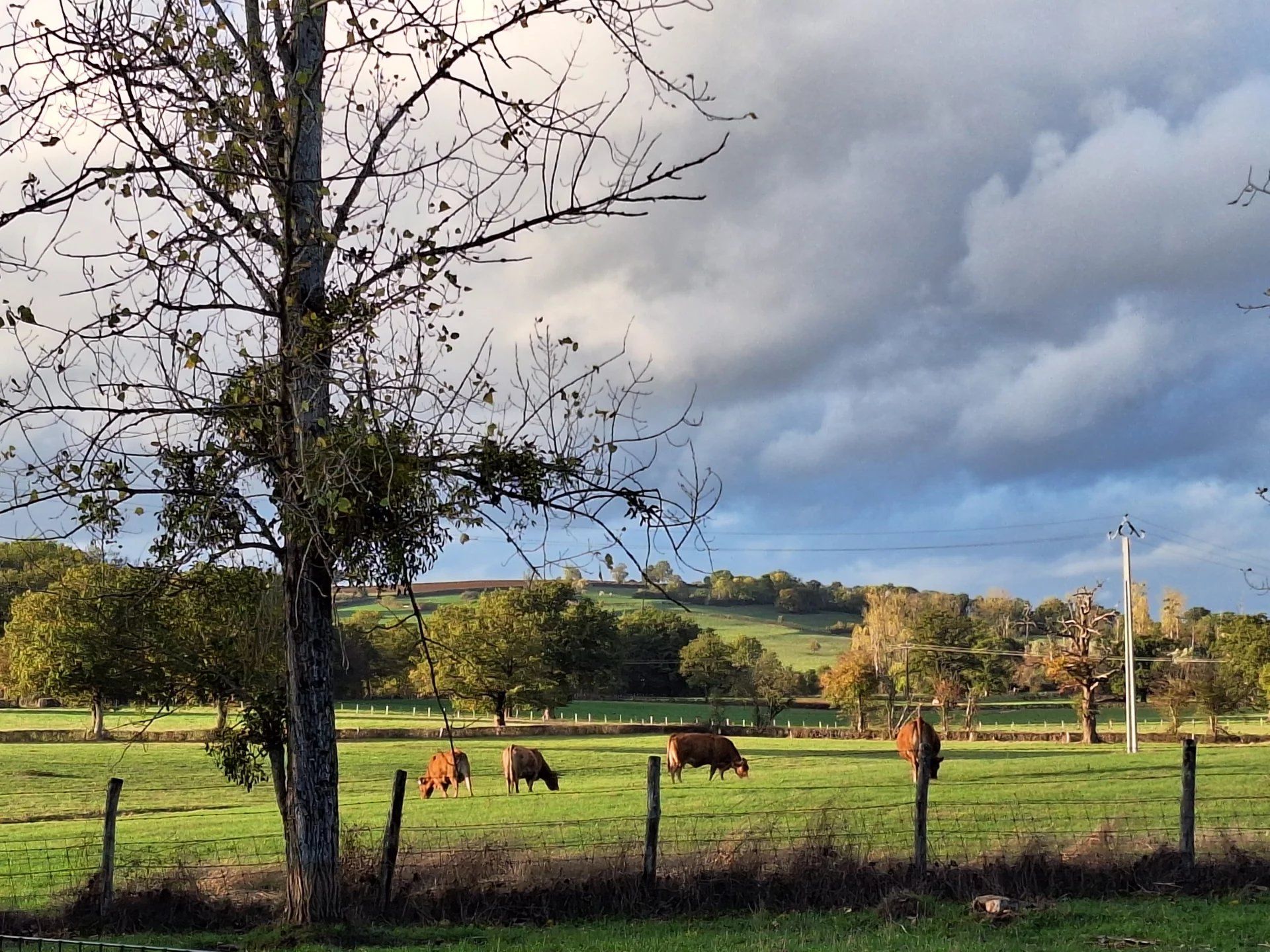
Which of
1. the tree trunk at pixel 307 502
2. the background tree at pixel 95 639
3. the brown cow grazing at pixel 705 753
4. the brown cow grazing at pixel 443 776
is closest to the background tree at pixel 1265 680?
the brown cow grazing at pixel 705 753

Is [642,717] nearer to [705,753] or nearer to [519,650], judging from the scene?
[519,650]

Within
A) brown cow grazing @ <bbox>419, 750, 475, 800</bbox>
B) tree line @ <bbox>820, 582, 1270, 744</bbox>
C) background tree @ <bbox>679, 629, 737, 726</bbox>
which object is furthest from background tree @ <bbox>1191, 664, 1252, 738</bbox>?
brown cow grazing @ <bbox>419, 750, 475, 800</bbox>

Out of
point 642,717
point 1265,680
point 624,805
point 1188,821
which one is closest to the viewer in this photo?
point 1188,821

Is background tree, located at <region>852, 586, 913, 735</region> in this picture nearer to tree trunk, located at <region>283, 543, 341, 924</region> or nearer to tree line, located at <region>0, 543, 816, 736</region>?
tree line, located at <region>0, 543, 816, 736</region>

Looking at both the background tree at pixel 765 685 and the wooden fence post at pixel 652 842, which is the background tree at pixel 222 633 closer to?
the wooden fence post at pixel 652 842

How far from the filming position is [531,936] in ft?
35.8

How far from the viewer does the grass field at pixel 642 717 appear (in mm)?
66500

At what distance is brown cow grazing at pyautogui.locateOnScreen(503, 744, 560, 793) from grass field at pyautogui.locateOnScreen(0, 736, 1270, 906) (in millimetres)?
843

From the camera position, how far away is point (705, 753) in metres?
40.2

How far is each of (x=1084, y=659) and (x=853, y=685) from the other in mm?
15889

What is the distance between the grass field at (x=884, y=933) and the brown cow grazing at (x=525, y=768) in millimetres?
26203

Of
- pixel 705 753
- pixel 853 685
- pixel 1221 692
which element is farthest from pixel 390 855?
pixel 853 685

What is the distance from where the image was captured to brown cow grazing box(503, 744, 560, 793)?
37.6 meters

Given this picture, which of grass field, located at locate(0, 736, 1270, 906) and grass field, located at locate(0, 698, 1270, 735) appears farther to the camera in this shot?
grass field, located at locate(0, 698, 1270, 735)
